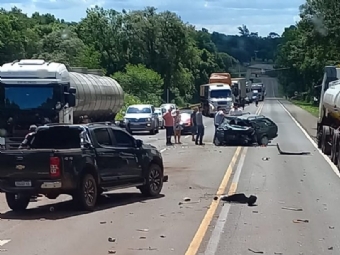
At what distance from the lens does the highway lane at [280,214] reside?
11.8m

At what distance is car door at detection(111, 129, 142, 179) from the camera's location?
664 inches

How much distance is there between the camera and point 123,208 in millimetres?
16078

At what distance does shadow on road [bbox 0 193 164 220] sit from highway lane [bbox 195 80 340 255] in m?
2.11

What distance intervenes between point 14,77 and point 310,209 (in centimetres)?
1201

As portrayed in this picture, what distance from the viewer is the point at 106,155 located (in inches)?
640

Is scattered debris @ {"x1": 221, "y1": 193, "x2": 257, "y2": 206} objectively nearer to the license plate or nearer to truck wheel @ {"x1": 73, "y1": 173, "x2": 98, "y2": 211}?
truck wheel @ {"x1": 73, "y1": 173, "x2": 98, "y2": 211}

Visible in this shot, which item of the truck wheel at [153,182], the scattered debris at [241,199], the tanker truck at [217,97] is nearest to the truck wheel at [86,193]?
the truck wheel at [153,182]

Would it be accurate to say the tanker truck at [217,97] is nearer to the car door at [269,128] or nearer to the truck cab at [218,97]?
the truck cab at [218,97]

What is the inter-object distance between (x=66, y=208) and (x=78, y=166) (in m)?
1.34

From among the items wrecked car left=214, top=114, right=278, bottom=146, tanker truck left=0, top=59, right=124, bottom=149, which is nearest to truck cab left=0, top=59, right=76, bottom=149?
tanker truck left=0, top=59, right=124, bottom=149

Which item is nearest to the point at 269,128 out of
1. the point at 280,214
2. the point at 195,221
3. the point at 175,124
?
the point at 175,124

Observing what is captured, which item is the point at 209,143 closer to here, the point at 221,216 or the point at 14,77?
the point at 14,77

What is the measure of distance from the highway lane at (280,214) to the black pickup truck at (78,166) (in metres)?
2.02

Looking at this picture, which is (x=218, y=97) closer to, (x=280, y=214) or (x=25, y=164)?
(x=280, y=214)
